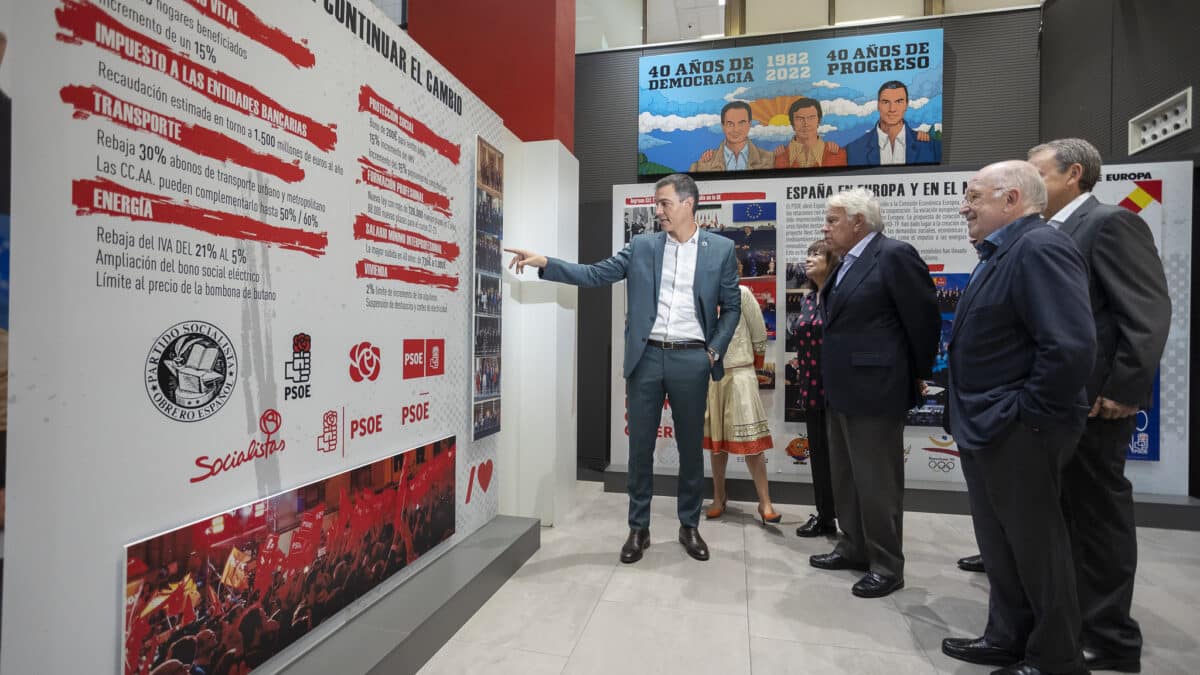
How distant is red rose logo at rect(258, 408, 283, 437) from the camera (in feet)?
5.03

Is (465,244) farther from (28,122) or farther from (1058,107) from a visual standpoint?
(1058,107)

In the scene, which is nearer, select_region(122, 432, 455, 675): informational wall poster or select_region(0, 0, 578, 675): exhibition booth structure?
select_region(0, 0, 578, 675): exhibition booth structure

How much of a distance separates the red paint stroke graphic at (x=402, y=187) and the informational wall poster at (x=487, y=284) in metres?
0.28

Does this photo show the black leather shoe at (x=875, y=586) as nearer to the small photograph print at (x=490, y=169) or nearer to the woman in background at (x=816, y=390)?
the woman in background at (x=816, y=390)

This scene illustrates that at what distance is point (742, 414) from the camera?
3.50 meters

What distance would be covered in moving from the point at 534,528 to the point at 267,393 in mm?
1691

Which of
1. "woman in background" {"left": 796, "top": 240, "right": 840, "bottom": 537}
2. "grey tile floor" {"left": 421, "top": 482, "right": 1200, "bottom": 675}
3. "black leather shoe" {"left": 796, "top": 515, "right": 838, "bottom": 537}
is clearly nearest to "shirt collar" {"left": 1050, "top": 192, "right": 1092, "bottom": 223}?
"woman in background" {"left": 796, "top": 240, "right": 840, "bottom": 537}

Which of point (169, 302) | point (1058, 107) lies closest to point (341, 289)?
point (169, 302)

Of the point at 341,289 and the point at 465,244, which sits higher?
the point at 465,244

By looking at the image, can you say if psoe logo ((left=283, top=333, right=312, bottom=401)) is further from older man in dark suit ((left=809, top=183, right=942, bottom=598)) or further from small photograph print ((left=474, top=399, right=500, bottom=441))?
older man in dark suit ((left=809, top=183, right=942, bottom=598))

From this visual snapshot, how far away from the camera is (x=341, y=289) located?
1816mm

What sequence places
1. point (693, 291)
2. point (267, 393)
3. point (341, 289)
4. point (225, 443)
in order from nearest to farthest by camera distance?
point (225, 443) < point (267, 393) < point (341, 289) < point (693, 291)

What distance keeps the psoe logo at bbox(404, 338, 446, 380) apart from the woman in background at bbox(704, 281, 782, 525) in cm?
184

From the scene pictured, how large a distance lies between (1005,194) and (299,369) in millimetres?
2266
